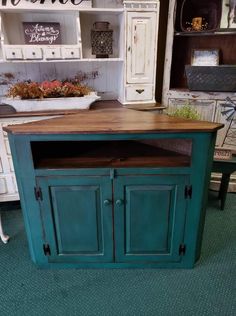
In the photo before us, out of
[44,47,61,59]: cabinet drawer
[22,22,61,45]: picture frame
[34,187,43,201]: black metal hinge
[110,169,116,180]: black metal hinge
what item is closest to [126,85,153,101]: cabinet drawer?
[44,47,61,59]: cabinet drawer

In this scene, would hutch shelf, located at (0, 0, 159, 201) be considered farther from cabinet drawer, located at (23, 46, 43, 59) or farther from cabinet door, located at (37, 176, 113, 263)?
cabinet door, located at (37, 176, 113, 263)

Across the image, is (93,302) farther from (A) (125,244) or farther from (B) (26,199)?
(B) (26,199)

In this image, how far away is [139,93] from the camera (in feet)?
8.11

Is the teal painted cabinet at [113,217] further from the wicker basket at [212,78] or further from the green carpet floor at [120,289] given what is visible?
the wicker basket at [212,78]

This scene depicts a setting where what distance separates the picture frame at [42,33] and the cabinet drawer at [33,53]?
0.14 m

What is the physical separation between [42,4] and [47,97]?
748mm

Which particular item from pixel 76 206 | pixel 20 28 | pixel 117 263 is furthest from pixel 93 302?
pixel 20 28

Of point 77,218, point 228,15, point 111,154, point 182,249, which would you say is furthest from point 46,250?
point 228,15

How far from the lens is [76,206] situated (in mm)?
1587

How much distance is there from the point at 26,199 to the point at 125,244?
2.31ft

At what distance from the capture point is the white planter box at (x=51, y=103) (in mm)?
2227

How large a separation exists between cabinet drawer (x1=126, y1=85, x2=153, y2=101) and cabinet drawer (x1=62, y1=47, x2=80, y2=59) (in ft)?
1.82

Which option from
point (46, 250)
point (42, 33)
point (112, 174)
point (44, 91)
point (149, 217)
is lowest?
point (46, 250)

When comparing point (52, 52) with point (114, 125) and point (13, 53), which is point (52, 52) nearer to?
point (13, 53)
